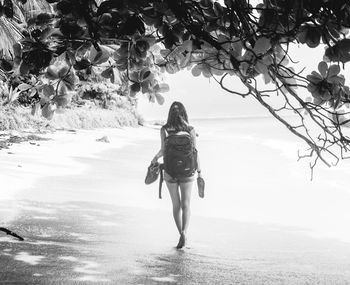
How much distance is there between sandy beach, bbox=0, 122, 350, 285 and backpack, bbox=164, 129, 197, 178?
0.89m

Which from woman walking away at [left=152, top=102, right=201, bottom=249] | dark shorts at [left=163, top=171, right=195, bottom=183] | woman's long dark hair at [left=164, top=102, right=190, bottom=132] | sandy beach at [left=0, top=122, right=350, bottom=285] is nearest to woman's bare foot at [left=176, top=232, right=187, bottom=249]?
sandy beach at [left=0, top=122, right=350, bottom=285]

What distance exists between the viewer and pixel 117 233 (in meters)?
6.20

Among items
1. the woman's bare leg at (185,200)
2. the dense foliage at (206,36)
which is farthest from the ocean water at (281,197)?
the dense foliage at (206,36)

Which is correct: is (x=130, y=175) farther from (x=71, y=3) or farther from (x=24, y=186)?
(x=71, y=3)

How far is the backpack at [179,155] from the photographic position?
17.6 ft

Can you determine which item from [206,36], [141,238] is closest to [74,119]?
[141,238]

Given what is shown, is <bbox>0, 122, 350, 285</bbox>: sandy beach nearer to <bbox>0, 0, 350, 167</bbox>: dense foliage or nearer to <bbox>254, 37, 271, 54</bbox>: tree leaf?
<bbox>0, 0, 350, 167</bbox>: dense foliage

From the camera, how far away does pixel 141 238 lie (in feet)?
19.7

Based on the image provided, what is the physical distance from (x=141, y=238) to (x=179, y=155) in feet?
4.25

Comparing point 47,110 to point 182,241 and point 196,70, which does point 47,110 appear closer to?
point 196,70

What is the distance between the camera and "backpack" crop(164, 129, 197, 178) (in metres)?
5.36

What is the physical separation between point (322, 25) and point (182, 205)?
3851mm

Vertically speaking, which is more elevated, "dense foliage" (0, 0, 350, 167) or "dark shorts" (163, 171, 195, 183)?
"dense foliage" (0, 0, 350, 167)

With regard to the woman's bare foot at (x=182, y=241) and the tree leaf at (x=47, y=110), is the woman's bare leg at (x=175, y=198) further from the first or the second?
the tree leaf at (x=47, y=110)
